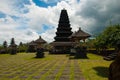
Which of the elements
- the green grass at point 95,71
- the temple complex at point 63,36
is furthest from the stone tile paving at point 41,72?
the temple complex at point 63,36

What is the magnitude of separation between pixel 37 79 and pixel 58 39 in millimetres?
48926

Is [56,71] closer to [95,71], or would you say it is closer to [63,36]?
[95,71]

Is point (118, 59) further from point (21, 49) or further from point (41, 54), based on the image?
point (21, 49)

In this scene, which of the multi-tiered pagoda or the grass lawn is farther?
the multi-tiered pagoda

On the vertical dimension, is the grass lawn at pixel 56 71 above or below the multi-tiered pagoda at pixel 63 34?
below

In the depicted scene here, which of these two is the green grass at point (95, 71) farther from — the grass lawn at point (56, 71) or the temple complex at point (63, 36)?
the temple complex at point (63, 36)

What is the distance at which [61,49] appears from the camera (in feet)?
187

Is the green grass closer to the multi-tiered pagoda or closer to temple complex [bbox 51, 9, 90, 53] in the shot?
temple complex [bbox 51, 9, 90, 53]

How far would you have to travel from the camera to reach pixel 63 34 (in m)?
60.7

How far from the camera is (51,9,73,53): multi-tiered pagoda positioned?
5722 centimetres

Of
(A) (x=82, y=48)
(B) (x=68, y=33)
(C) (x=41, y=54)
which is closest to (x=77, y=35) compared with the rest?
(A) (x=82, y=48)

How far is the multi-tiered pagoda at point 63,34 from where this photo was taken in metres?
57.2


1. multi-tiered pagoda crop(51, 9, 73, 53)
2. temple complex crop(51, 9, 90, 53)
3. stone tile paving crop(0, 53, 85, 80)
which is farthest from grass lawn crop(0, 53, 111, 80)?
multi-tiered pagoda crop(51, 9, 73, 53)

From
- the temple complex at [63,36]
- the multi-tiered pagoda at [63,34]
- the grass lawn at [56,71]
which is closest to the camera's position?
the grass lawn at [56,71]
